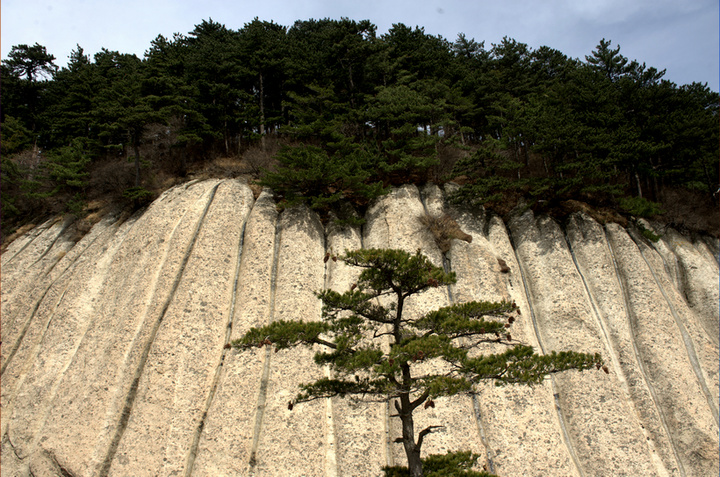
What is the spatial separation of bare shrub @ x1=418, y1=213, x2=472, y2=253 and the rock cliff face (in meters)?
0.35

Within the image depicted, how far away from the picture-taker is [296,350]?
16203 mm

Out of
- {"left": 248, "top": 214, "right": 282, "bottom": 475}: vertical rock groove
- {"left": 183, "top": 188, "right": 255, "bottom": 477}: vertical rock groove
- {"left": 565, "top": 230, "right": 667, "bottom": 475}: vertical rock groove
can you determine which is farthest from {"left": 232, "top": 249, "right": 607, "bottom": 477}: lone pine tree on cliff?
{"left": 565, "top": 230, "right": 667, "bottom": 475}: vertical rock groove

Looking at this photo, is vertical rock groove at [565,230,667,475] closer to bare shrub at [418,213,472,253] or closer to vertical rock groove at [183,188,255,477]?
bare shrub at [418,213,472,253]

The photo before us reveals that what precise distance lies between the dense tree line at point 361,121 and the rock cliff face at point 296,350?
7.41ft

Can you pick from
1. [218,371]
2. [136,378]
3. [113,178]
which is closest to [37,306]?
[113,178]

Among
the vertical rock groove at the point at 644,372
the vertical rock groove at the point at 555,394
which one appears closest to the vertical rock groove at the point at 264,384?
the vertical rock groove at the point at 555,394

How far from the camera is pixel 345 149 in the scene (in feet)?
77.8

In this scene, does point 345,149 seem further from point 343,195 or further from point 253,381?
point 253,381

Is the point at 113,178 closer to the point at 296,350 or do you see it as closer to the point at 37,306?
the point at 37,306

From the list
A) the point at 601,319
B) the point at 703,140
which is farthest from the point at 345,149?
the point at 703,140

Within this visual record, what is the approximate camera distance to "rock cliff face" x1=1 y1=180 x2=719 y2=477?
1414 cm

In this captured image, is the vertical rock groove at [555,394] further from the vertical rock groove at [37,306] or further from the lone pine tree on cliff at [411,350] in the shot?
the vertical rock groove at [37,306]

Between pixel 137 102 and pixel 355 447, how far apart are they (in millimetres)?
22704

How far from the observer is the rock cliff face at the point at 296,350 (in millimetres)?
14141
